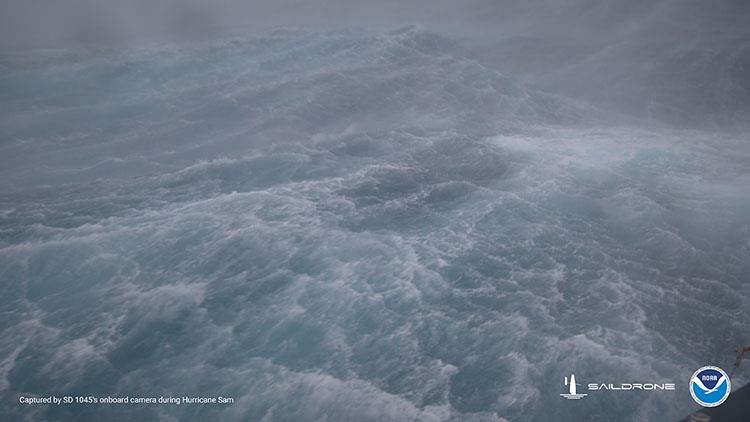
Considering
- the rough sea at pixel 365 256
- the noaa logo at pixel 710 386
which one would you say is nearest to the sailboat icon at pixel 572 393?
the rough sea at pixel 365 256

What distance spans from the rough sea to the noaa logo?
17.2 ft

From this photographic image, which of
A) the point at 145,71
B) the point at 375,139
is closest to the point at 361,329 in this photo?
the point at 375,139

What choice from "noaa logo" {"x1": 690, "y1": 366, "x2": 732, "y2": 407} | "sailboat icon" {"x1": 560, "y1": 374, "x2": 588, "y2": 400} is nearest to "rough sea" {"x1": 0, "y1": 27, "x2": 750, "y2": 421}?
"sailboat icon" {"x1": 560, "y1": 374, "x2": 588, "y2": 400}

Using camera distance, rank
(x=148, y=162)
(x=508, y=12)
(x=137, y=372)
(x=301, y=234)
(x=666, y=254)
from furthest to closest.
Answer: (x=508, y=12) → (x=148, y=162) → (x=301, y=234) → (x=666, y=254) → (x=137, y=372)

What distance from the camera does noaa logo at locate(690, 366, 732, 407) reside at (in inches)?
401

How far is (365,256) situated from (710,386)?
1476cm

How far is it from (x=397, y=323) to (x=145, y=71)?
41.3m

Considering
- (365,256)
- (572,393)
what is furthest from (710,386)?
(365,256)

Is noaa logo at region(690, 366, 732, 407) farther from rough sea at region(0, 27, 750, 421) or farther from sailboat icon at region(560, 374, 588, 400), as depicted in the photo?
sailboat icon at region(560, 374, 588, 400)

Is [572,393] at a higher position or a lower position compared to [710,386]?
lower

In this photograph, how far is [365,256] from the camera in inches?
876

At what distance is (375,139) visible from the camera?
32.9m

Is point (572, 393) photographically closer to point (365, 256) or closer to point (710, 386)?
point (710, 386)

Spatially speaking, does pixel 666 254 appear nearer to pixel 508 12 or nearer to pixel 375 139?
pixel 375 139
